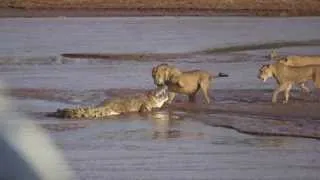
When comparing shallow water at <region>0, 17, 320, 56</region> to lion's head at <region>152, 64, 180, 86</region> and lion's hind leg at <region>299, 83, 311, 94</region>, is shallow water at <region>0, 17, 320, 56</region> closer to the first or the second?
lion's hind leg at <region>299, 83, 311, 94</region>

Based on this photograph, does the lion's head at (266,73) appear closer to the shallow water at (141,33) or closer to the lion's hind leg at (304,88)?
the lion's hind leg at (304,88)

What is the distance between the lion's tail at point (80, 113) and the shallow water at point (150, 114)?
29cm

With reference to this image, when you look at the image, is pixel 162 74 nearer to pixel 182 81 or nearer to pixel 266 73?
pixel 182 81

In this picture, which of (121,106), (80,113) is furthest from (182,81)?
(80,113)

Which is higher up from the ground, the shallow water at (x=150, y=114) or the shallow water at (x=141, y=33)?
the shallow water at (x=141, y=33)

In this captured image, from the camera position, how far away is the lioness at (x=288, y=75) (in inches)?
714

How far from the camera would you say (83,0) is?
5494 cm

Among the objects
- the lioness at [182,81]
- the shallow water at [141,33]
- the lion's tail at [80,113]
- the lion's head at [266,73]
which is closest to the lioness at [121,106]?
the lion's tail at [80,113]

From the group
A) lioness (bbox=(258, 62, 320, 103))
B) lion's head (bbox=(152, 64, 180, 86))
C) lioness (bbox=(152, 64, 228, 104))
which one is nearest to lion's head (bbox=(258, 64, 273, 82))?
lioness (bbox=(258, 62, 320, 103))

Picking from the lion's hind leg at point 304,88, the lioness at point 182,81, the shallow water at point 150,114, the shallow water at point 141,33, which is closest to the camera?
the shallow water at point 150,114

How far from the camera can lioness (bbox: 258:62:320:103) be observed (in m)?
18.1

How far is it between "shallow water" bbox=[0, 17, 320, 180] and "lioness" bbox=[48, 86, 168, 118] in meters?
0.23

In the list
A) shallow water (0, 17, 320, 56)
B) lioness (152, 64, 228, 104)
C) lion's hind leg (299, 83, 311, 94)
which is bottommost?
lion's hind leg (299, 83, 311, 94)

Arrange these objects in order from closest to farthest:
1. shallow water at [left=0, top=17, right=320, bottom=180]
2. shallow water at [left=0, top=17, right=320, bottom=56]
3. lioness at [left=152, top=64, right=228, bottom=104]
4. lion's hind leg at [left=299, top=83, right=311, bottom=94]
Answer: shallow water at [left=0, top=17, right=320, bottom=180]
lioness at [left=152, top=64, right=228, bottom=104]
lion's hind leg at [left=299, top=83, right=311, bottom=94]
shallow water at [left=0, top=17, right=320, bottom=56]
